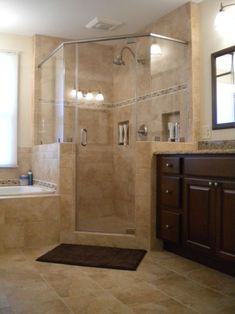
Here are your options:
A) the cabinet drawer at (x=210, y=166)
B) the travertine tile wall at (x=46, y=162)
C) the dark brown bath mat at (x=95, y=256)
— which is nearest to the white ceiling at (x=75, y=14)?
the travertine tile wall at (x=46, y=162)

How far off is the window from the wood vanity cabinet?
1.98m

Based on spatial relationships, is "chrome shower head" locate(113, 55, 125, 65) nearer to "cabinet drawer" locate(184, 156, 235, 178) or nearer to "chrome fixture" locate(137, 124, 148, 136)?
"chrome fixture" locate(137, 124, 148, 136)

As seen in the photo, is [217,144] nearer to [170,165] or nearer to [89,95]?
[170,165]

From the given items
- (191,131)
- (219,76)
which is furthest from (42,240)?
(219,76)

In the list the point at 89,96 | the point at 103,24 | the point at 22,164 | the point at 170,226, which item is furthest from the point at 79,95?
the point at 170,226

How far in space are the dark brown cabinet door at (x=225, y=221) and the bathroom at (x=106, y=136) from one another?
0.20 m

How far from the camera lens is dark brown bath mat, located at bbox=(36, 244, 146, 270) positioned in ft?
8.70

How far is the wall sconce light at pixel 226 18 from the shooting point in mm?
2910

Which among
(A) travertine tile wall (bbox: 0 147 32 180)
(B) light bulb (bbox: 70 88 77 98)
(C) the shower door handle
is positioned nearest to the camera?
(C) the shower door handle

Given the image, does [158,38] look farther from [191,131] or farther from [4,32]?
[4,32]

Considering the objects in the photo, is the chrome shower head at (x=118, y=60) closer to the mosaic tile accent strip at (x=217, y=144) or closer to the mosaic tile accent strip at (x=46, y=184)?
the mosaic tile accent strip at (x=217, y=144)

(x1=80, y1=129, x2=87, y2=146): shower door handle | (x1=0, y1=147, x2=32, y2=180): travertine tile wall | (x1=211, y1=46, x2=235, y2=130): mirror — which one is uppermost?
(x1=211, y1=46, x2=235, y2=130): mirror

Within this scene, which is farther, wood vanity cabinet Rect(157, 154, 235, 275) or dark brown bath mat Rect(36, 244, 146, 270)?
dark brown bath mat Rect(36, 244, 146, 270)

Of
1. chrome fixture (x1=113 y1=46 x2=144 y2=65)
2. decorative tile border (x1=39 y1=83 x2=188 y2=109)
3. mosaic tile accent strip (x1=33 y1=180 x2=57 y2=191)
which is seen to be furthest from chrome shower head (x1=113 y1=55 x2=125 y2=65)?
mosaic tile accent strip (x1=33 y1=180 x2=57 y2=191)
